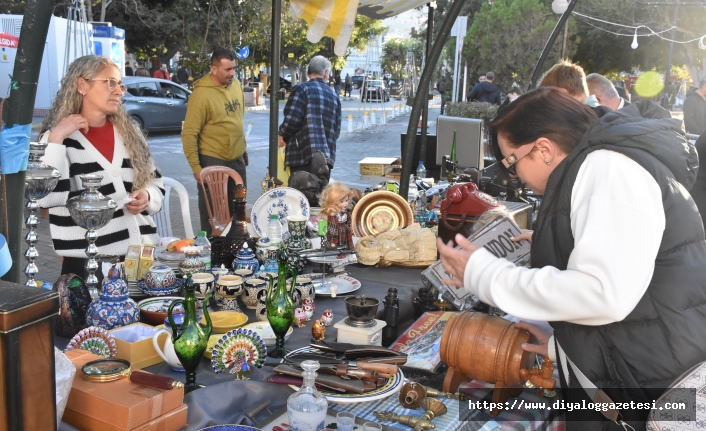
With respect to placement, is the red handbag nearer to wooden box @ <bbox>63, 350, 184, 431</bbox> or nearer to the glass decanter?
the glass decanter

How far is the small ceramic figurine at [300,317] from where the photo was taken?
2314 millimetres

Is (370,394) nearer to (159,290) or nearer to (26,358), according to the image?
(26,358)

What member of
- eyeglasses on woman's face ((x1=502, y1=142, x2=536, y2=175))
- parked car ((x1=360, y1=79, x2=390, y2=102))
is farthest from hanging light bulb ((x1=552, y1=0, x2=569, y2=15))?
parked car ((x1=360, y1=79, x2=390, y2=102))

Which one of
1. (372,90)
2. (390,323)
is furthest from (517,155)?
(372,90)

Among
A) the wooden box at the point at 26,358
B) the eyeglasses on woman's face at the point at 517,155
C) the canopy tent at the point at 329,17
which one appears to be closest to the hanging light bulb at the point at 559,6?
the canopy tent at the point at 329,17

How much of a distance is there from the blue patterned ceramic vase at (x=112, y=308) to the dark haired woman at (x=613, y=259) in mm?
1121

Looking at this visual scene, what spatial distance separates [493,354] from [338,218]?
1606 millimetres

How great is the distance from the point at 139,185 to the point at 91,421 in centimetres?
173

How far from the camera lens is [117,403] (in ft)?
4.66

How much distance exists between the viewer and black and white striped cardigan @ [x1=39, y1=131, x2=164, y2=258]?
2.79 meters

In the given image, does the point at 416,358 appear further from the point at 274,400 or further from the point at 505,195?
the point at 505,195

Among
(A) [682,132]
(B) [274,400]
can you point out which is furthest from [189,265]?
(A) [682,132]

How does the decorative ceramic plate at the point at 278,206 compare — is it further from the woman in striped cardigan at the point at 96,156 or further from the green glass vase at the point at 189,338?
the green glass vase at the point at 189,338

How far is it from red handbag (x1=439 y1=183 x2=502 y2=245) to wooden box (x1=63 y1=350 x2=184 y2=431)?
1758 millimetres
